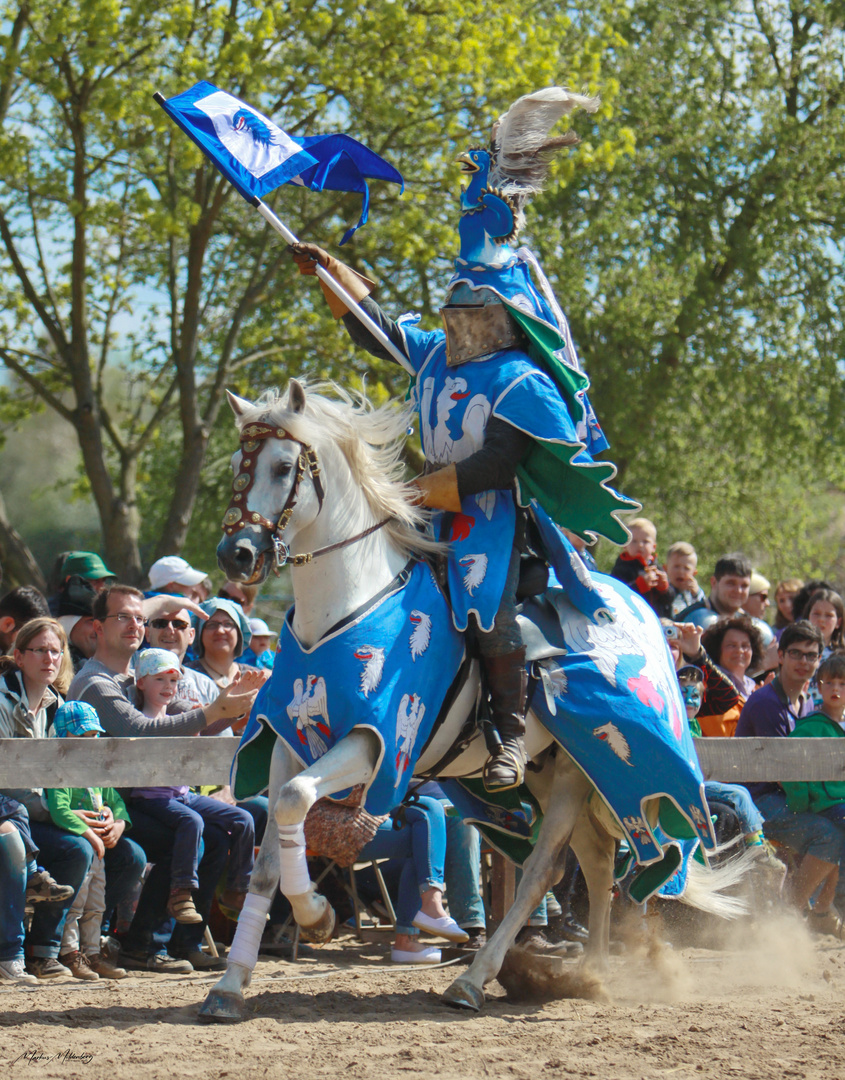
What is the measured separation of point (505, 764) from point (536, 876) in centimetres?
62

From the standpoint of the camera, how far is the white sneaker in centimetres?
483

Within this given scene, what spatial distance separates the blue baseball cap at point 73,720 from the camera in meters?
5.32

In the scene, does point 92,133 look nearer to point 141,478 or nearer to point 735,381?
point 141,478

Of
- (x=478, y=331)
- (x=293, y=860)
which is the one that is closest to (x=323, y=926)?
(x=293, y=860)

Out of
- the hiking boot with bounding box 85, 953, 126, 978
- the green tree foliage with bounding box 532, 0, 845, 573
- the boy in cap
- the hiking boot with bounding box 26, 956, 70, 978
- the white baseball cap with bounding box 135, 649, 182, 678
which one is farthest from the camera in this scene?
the green tree foliage with bounding box 532, 0, 845, 573

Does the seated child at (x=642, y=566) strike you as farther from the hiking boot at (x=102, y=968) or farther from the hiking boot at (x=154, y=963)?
the hiking boot at (x=102, y=968)

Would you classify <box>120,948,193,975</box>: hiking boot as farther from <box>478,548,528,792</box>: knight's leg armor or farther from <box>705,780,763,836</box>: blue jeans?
<box>705,780,763,836</box>: blue jeans

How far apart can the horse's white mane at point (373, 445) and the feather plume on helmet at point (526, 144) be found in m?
0.97

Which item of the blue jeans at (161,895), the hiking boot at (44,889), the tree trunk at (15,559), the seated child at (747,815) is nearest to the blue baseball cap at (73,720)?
the blue jeans at (161,895)

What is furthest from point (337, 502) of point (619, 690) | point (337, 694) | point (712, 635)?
point (712, 635)

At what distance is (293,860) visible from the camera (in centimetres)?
402

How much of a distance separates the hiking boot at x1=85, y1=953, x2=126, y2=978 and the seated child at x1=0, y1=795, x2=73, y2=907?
41 cm

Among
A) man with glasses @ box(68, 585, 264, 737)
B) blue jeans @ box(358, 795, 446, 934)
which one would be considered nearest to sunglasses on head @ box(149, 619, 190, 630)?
man with glasses @ box(68, 585, 264, 737)

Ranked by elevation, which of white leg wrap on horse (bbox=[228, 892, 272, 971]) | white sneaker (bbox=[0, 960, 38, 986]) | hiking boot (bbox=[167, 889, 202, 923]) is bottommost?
white sneaker (bbox=[0, 960, 38, 986])
